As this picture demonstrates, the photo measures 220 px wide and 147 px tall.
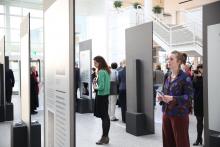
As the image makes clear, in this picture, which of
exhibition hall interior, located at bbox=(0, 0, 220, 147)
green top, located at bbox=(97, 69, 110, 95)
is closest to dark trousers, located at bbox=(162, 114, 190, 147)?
exhibition hall interior, located at bbox=(0, 0, 220, 147)

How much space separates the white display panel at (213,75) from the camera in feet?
11.8

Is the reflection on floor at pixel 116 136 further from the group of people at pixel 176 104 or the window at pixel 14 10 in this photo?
the window at pixel 14 10

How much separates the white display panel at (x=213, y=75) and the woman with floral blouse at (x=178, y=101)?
562 millimetres

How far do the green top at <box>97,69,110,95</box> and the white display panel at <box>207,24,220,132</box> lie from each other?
190cm

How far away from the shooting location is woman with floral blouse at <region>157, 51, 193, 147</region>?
3230mm

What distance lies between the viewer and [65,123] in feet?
4.41

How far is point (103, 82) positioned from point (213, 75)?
6.57ft

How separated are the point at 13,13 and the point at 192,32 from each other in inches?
462

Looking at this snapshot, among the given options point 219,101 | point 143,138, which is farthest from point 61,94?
point 143,138

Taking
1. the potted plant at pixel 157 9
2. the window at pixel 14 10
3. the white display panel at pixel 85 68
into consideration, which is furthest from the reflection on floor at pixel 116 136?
the window at pixel 14 10

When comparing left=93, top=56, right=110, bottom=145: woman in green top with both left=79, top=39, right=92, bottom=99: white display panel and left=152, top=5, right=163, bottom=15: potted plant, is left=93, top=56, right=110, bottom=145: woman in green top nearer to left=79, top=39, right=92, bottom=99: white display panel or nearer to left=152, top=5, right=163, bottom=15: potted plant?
left=79, top=39, right=92, bottom=99: white display panel

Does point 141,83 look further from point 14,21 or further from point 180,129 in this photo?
point 14,21

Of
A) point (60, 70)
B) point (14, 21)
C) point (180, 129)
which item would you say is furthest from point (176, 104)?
point (14, 21)

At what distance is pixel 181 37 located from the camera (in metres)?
12.0
